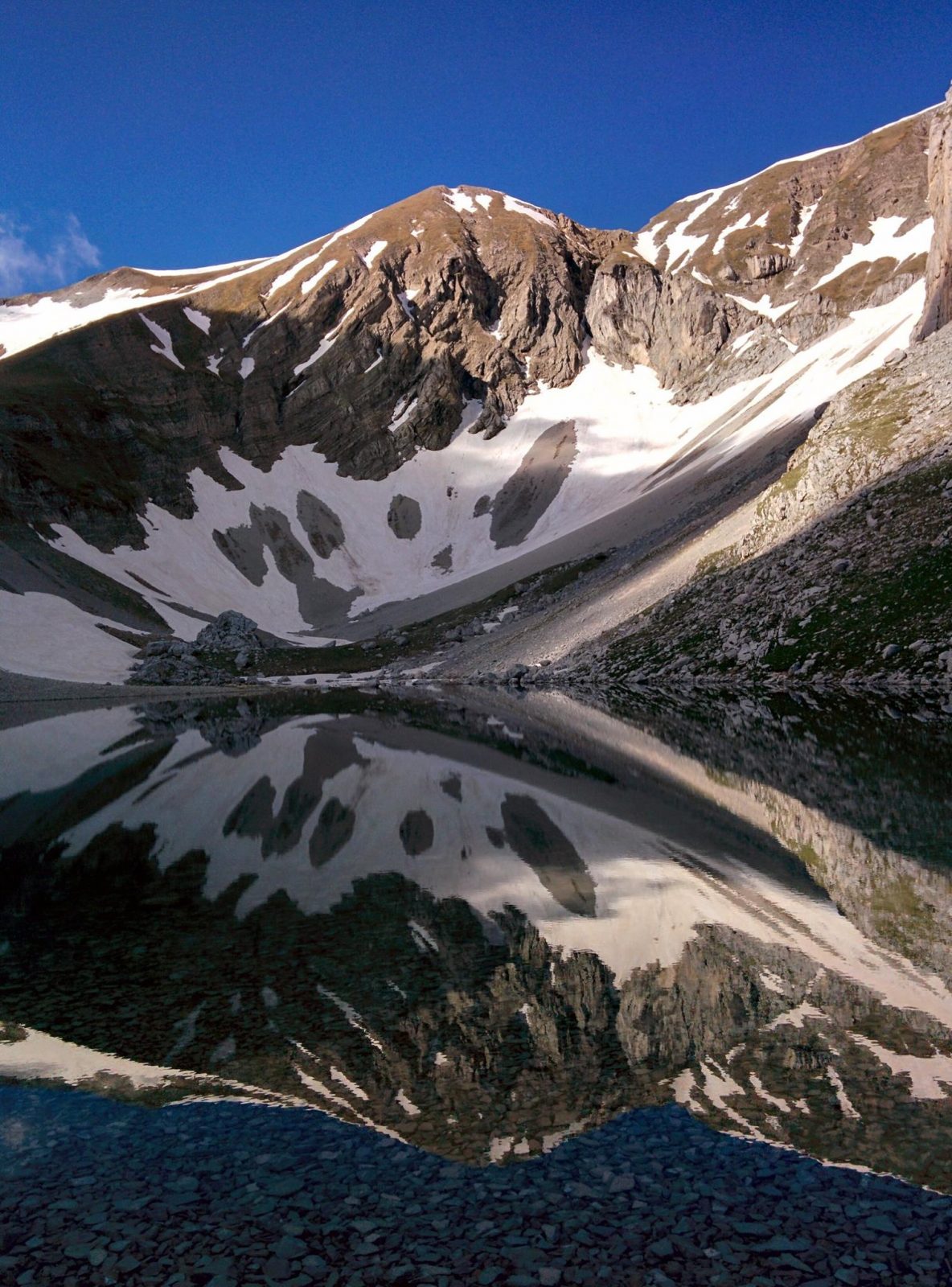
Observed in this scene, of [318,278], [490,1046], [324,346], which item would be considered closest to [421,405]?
[324,346]

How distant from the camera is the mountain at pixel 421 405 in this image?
106375mm

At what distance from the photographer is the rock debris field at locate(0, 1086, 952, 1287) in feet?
21.0

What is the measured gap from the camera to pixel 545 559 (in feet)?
354

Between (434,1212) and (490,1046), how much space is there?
281 cm

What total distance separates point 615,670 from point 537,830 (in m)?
41.1

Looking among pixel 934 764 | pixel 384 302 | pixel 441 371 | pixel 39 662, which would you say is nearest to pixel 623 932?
pixel 934 764

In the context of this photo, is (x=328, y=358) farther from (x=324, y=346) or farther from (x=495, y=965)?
(x=495, y=965)

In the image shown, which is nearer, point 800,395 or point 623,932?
point 623,932

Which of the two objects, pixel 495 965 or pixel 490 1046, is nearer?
pixel 490 1046

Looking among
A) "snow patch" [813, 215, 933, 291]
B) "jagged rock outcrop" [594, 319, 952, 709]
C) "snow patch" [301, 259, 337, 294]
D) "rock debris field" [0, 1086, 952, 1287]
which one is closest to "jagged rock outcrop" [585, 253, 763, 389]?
"snow patch" [813, 215, 933, 291]

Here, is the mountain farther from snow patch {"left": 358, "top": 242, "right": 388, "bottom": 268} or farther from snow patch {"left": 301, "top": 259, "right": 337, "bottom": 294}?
snow patch {"left": 358, "top": 242, "right": 388, "bottom": 268}

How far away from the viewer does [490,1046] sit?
9891mm

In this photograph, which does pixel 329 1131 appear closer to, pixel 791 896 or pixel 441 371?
pixel 791 896

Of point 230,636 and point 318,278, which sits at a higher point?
point 318,278
